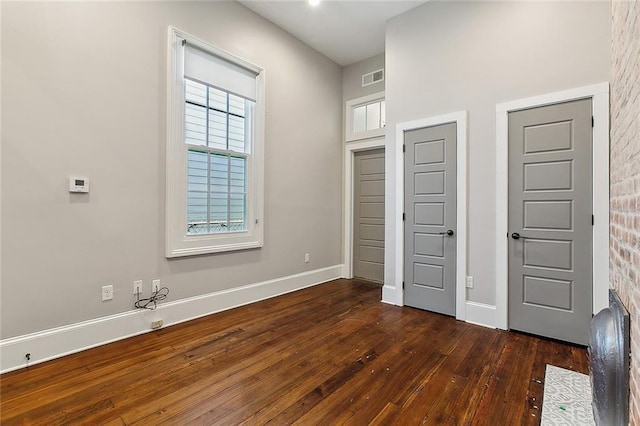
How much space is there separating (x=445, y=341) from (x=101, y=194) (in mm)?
3244

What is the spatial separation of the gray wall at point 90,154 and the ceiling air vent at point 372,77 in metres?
1.94

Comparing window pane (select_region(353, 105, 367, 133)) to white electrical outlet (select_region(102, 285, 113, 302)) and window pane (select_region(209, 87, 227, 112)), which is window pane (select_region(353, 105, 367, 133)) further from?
white electrical outlet (select_region(102, 285, 113, 302))

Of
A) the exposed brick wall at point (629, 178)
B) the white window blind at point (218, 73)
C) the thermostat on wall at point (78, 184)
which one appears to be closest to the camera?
the exposed brick wall at point (629, 178)

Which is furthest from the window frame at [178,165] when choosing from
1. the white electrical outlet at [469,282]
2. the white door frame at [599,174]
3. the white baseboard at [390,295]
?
the white door frame at [599,174]

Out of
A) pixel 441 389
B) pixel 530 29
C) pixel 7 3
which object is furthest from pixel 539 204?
pixel 7 3

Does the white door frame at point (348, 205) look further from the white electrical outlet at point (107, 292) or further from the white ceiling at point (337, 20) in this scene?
the white electrical outlet at point (107, 292)

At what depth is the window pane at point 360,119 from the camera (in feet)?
15.9

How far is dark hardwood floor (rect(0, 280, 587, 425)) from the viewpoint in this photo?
1.65 m

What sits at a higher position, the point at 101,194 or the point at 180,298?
the point at 101,194

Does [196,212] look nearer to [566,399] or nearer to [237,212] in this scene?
[237,212]

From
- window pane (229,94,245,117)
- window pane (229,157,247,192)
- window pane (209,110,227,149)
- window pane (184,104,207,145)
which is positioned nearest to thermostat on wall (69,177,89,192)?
window pane (184,104,207,145)

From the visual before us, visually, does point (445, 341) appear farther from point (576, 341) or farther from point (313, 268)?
point (313, 268)

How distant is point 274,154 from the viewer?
13.0 ft

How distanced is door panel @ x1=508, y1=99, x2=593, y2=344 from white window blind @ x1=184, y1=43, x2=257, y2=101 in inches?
115
